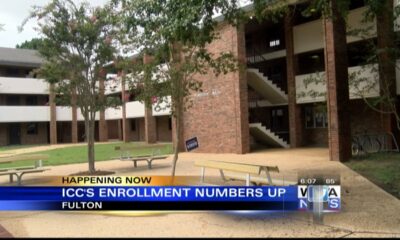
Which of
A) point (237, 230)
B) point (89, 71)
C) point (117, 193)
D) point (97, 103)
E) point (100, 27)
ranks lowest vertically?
point (237, 230)

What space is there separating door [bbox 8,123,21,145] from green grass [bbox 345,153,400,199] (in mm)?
38197

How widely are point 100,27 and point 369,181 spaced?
9.38 meters

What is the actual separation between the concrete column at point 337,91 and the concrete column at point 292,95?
731 cm

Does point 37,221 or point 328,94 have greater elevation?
point 328,94

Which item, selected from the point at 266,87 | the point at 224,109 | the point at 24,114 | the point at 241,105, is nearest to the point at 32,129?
the point at 24,114

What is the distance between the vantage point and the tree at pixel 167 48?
9070 mm

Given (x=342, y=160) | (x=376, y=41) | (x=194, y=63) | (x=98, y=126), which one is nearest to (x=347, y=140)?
(x=342, y=160)

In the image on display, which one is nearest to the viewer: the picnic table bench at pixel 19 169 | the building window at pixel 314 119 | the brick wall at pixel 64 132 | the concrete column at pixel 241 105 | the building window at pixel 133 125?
the picnic table bench at pixel 19 169

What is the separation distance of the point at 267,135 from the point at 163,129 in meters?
17.6

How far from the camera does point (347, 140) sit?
55.2 feet

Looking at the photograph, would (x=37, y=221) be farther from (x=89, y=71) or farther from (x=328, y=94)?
(x=328, y=94)

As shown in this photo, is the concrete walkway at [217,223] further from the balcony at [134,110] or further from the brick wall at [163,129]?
the balcony at [134,110]

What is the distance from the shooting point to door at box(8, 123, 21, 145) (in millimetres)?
45594

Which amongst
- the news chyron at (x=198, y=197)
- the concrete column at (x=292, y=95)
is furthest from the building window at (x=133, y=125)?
the news chyron at (x=198, y=197)
